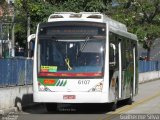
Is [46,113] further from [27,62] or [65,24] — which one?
[27,62]

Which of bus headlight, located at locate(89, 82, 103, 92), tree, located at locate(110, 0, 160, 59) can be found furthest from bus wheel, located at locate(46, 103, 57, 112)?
tree, located at locate(110, 0, 160, 59)

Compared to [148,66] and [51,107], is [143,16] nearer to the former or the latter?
[148,66]

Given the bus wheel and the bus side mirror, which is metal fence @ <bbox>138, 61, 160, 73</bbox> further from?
the bus side mirror

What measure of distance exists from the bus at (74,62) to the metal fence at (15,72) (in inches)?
88.2

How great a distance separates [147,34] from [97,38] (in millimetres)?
48201

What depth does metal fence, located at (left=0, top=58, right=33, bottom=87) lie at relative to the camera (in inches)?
829

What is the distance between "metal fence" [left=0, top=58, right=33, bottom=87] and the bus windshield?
2.44 m

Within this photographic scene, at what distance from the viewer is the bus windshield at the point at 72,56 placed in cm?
1878

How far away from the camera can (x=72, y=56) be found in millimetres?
18875

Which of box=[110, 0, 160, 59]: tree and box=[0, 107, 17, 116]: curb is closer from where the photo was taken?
box=[0, 107, 17, 116]: curb

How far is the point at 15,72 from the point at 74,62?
452 cm

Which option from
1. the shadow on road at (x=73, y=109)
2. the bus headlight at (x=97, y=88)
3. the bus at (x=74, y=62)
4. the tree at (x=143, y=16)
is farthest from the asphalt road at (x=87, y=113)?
the tree at (x=143, y=16)

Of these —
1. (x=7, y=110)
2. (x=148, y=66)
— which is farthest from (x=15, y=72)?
(x=148, y=66)

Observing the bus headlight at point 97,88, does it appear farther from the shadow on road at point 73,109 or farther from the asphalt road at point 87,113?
the shadow on road at point 73,109
